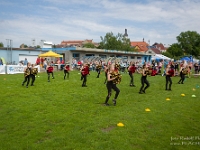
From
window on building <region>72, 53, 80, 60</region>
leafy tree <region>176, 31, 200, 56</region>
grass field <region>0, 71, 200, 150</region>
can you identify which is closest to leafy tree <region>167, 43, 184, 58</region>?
leafy tree <region>176, 31, 200, 56</region>

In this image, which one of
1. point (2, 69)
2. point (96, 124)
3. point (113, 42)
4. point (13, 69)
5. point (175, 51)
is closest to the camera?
point (96, 124)

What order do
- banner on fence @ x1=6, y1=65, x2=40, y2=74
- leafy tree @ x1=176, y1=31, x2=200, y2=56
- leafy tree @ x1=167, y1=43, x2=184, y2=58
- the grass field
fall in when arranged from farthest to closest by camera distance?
leafy tree @ x1=176, y1=31, x2=200, y2=56, leafy tree @ x1=167, y1=43, x2=184, y2=58, banner on fence @ x1=6, y1=65, x2=40, y2=74, the grass field

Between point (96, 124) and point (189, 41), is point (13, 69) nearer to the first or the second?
point (96, 124)

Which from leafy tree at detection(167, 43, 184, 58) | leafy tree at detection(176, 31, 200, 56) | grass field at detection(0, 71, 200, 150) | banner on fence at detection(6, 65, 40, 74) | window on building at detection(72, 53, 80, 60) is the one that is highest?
leafy tree at detection(176, 31, 200, 56)

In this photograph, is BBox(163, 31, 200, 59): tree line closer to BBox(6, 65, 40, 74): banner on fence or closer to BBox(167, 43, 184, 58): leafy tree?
BBox(167, 43, 184, 58): leafy tree

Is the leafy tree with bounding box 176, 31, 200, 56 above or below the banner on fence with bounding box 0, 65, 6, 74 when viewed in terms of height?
above

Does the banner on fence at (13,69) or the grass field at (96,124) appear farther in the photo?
the banner on fence at (13,69)

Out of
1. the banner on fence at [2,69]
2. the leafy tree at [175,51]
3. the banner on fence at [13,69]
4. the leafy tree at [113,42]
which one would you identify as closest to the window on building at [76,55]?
the banner on fence at [13,69]

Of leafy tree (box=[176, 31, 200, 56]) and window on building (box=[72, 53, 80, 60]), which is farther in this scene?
leafy tree (box=[176, 31, 200, 56])

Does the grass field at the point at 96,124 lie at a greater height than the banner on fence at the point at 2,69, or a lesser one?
lesser

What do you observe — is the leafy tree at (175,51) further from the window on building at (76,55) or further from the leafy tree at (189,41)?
the window on building at (76,55)

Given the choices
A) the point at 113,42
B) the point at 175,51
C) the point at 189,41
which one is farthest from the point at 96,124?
the point at 189,41

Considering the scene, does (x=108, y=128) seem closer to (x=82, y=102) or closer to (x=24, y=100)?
(x=82, y=102)

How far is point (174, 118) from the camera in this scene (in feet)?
25.1
